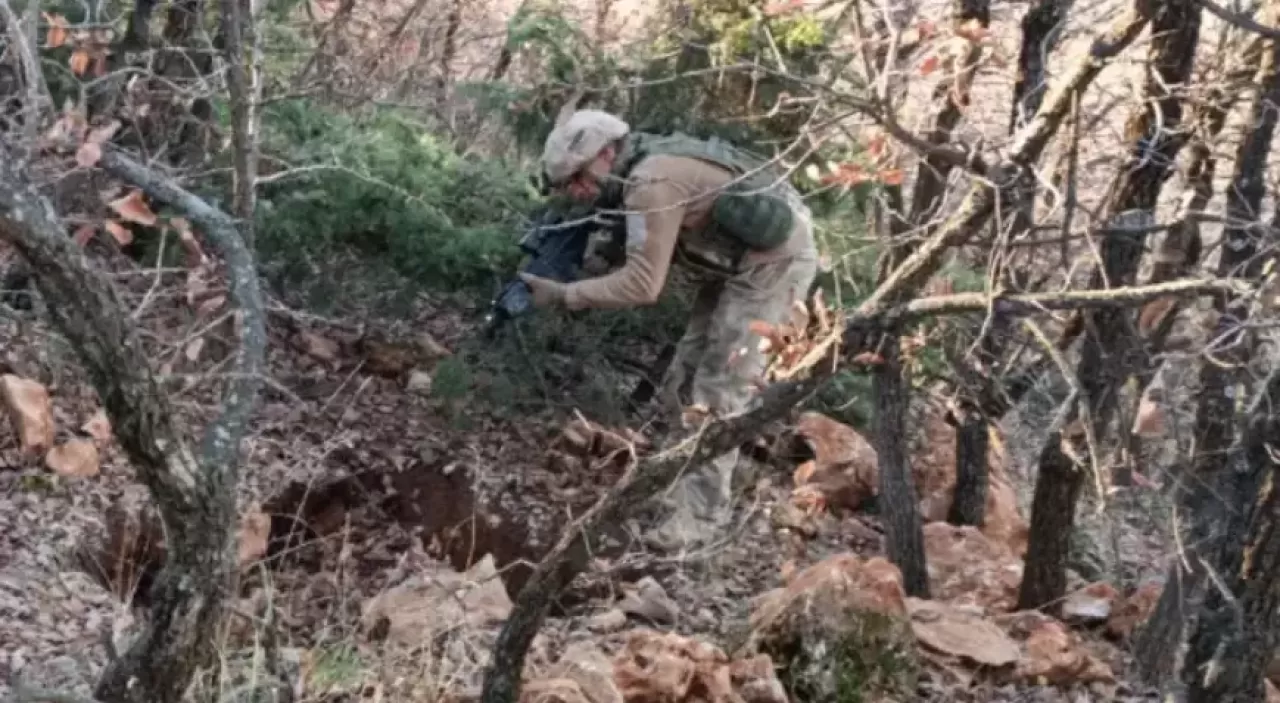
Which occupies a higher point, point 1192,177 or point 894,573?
point 1192,177

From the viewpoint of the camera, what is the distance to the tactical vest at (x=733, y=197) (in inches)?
195

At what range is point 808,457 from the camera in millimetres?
6594

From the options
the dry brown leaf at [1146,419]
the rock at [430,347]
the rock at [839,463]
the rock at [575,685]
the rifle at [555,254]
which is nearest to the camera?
the dry brown leaf at [1146,419]

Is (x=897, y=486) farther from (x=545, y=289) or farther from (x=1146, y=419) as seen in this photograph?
(x=1146, y=419)

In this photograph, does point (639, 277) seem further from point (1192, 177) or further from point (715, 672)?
point (1192, 177)

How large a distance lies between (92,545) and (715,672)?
7.80 feet

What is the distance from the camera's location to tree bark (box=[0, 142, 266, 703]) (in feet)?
8.46

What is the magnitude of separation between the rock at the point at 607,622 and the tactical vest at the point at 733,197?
4.70 ft

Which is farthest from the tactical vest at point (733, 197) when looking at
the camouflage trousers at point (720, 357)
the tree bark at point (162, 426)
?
the tree bark at point (162, 426)

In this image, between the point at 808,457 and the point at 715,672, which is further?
the point at 808,457

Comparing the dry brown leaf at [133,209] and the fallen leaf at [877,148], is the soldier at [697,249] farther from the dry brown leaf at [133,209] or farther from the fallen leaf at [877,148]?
the dry brown leaf at [133,209]

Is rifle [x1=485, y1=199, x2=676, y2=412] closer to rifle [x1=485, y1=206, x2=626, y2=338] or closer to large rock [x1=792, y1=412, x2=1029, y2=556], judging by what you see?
rifle [x1=485, y1=206, x2=626, y2=338]

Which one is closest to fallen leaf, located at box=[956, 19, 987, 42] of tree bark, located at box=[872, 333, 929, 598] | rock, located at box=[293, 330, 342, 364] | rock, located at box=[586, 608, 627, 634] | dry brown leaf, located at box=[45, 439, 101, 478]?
tree bark, located at box=[872, 333, 929, 598]

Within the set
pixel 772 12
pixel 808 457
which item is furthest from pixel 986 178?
pixel 808 457
